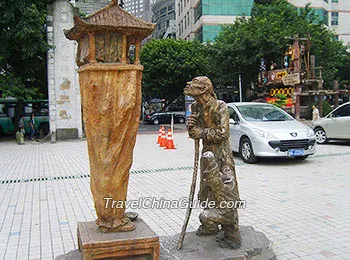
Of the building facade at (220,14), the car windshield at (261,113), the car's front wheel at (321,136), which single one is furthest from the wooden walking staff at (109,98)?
the building facade at (220,14)

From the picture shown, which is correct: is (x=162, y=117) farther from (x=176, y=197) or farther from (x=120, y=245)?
(x=120, y=245)

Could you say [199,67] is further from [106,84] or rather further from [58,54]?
[106,84]

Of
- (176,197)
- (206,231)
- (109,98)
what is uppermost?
(109,98)

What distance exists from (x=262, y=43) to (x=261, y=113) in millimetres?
17044

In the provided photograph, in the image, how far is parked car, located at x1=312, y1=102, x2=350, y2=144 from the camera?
1264cm

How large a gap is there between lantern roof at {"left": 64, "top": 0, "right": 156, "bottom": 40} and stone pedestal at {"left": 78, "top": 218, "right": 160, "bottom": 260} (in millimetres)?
1739

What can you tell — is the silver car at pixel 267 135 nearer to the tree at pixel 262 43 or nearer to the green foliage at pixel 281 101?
the green foliage at pixel 281 101

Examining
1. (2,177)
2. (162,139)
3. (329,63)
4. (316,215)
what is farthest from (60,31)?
(329,63)

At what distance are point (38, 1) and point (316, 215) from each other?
1625 centimetres

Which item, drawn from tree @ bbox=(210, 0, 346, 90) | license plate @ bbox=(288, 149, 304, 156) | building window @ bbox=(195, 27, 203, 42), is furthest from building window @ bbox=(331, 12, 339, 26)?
license plate @ bbox=(288, 149, 304, 156)

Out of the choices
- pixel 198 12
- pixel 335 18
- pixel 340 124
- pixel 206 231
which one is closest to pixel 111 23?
pixel 206 231

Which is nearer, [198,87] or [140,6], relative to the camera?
[198,87]

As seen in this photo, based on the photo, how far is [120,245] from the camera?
10.3ft

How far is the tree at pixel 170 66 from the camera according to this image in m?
31.7
